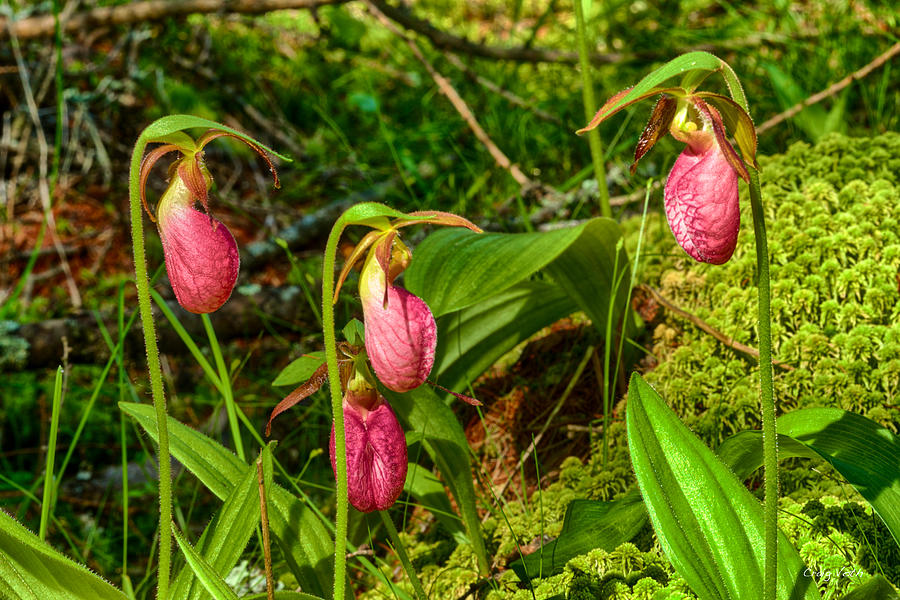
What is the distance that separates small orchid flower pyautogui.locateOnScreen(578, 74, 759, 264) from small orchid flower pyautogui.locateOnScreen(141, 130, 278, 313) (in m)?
0.49

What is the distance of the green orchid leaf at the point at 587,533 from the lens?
4.22ft

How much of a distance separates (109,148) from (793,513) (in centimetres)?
322

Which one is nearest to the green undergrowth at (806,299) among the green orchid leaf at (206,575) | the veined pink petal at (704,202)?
the veined pink petal at (704,202)

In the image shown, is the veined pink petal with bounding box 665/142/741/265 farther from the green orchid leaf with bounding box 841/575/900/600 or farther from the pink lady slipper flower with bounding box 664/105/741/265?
the green orchid leaf with bounding box 841/575/900/600

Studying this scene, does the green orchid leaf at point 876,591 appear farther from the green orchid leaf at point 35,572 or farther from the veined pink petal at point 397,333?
the green orchid leaf at point 35,572

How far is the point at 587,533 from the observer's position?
4.28 feet

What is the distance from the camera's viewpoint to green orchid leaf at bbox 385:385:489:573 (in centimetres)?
144

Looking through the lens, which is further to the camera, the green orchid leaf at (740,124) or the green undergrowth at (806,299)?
the green undergrowth at (806,299)

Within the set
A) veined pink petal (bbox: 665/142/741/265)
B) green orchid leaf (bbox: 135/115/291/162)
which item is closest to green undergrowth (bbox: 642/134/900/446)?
veined pink petal (bbox: 665/142/741/265)

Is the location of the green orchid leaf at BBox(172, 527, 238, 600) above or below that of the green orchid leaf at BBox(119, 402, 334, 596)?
above

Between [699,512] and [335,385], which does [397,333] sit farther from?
[699,512]

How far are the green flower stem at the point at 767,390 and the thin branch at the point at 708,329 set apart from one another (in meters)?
0.74

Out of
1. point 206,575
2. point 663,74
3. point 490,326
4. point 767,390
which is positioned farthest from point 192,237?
point 490,326

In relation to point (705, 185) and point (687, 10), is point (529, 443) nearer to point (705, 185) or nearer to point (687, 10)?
point (705, 185)
